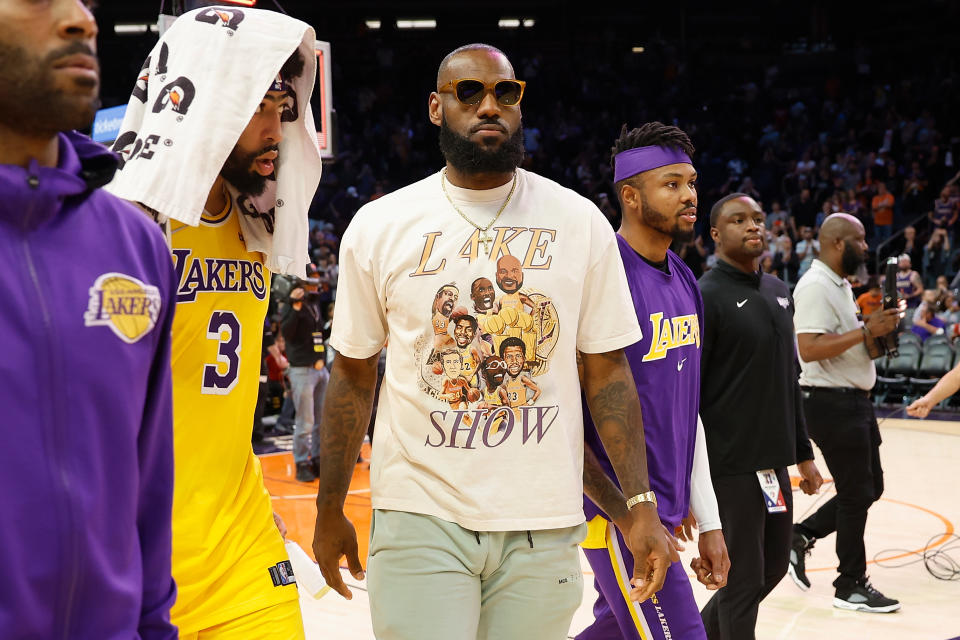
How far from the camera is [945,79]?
22438 millimetres

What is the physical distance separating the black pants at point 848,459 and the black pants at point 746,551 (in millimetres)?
1469

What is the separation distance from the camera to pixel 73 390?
164cm

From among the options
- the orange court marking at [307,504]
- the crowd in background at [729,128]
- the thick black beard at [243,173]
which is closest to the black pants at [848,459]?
the orange court marking at [307,504]

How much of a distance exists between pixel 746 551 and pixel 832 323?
2.11 m

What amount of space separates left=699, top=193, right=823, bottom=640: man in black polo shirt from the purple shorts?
93cm

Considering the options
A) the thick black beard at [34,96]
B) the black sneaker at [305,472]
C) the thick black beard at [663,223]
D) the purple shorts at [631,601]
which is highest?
the thick black beard at [34,96]

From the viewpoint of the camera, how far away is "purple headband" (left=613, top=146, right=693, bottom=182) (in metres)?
4.24

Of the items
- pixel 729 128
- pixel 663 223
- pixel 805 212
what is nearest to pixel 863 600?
pixel 663 223

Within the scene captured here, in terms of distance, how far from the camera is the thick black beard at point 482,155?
303cm

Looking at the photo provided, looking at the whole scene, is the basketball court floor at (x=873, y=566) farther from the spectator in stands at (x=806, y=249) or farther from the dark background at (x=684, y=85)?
the dark background at (x=684, y=85)

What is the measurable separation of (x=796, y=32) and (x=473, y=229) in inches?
1067

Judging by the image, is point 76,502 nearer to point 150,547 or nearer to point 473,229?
Result: point 150,547

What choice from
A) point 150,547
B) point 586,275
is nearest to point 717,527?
point 586,275

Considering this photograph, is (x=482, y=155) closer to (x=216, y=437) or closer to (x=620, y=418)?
(x=620, y=418)
